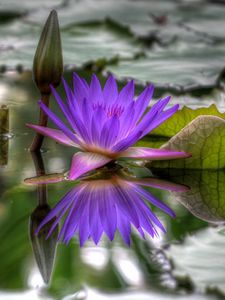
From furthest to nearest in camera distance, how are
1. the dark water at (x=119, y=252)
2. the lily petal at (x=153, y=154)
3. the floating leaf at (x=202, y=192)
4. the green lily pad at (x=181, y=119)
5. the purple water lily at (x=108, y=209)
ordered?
the green lily pad at (x=181, y=119) < the lily petal at (x=153, y=154) < the floating leaf at (x=202, y=192) < the purple water lily at (x=108, y=209) < the dark water at (x=119, y=252)

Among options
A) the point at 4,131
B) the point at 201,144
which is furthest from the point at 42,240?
the point at 4,131

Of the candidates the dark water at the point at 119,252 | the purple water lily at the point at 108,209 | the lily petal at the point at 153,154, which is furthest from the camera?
the lily petal at the point at 153,154

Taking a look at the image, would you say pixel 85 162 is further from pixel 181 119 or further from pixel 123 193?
pixel 181 119

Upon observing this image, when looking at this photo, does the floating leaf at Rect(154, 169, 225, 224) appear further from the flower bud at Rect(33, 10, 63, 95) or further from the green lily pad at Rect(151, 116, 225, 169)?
the flower bud at Rect(33, 10, 63, 95)

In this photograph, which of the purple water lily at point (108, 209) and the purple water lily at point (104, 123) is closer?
the purple water lily at point (108, 209)

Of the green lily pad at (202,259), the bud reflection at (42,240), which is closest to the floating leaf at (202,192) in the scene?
the green lily pad at (202,259)

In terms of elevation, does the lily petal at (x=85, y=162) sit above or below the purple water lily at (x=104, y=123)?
below

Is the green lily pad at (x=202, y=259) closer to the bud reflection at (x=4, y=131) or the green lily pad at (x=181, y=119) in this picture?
the green lily pad at (x=181, y=119)

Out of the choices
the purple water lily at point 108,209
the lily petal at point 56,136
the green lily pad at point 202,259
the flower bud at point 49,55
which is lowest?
the green lily pad at point 202,259
